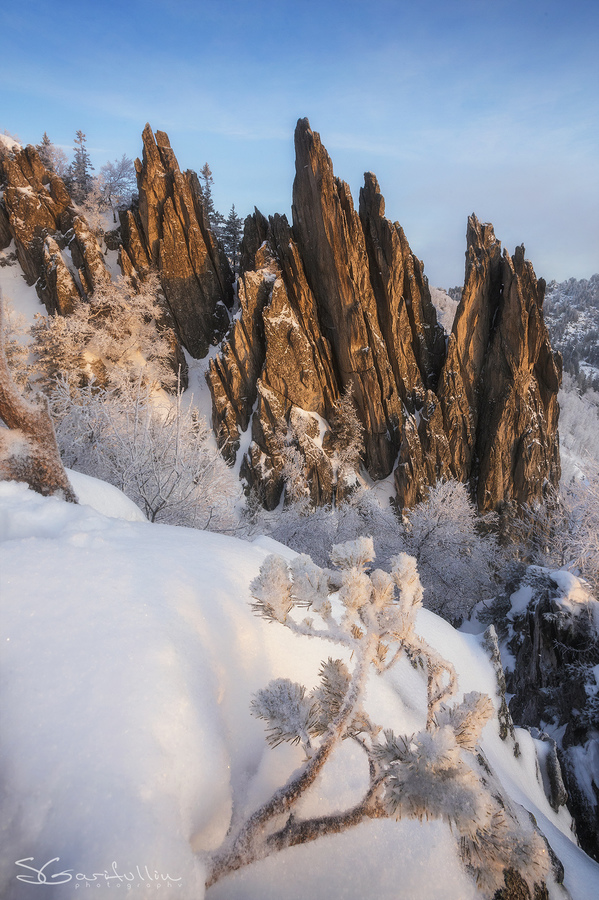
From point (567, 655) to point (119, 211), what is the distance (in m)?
36.4

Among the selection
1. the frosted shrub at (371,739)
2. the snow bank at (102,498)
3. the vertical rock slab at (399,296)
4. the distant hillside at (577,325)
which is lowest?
the snow bank at (102,498)

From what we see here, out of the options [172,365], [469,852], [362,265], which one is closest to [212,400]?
[172,365]

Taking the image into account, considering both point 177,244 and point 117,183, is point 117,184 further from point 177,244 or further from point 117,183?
point 177,244

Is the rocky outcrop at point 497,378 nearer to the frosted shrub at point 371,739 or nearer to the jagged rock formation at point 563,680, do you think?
the jagged rock formation at point 563,680

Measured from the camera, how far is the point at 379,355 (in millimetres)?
23750

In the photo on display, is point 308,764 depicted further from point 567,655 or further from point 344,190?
point 344,190

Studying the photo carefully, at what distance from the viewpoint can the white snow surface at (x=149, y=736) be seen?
1.28m

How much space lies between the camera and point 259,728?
1.95 metres

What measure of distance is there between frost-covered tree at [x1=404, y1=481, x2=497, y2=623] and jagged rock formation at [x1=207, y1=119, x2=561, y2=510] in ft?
19.1

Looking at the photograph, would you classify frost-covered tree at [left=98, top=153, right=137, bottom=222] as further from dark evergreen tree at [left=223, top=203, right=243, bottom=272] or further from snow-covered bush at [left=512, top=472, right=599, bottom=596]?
snow-covered bush at [left=512, top=472, right=599, bottom=596]

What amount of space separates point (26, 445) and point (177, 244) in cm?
2681

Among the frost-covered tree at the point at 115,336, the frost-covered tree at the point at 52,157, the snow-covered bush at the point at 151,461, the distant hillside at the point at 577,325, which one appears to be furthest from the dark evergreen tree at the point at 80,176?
the distant hillside at the point at 577,325

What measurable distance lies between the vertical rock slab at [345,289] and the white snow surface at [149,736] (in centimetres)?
2218

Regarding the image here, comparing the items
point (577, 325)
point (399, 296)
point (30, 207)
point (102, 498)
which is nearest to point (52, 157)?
point (30, 207)
